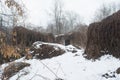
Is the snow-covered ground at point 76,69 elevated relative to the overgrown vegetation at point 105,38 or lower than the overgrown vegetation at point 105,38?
lower

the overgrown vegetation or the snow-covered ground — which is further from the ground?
the overgrown vegetation

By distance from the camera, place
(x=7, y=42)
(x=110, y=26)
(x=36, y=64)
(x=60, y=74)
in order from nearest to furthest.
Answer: (x=7, y=42), (x=60, y=74), (x=110, y=26), (x=36, y=64)

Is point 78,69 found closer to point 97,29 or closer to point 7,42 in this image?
point 97,29

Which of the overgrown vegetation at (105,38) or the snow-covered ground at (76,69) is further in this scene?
the overgrown vegetation at (105,38)

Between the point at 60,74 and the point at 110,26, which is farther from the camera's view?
the point at 110,26

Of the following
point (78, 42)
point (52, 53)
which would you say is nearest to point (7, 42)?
point (52, 53)

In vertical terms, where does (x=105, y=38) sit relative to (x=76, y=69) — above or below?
above

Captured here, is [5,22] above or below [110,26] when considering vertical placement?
above

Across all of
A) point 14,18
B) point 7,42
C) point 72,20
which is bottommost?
point 72,20

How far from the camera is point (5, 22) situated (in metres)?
5.00

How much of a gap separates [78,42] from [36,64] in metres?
13.0

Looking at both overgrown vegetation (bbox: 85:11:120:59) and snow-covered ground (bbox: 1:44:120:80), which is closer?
snow-covered ground (bbox: 1:44:120:80)

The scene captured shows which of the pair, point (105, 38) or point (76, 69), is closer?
point (76, 69)

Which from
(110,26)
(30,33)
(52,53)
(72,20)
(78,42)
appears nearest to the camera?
(110,26)
